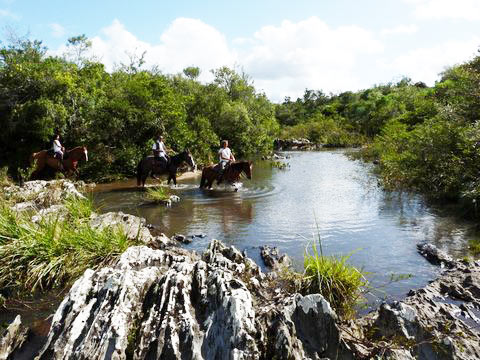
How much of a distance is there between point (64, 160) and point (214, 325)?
16.9 m

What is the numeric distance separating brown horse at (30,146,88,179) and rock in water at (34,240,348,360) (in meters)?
14.8

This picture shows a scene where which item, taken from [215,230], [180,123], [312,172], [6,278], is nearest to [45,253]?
[6,278]

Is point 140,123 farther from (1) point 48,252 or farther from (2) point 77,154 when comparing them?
(1) point 48,252

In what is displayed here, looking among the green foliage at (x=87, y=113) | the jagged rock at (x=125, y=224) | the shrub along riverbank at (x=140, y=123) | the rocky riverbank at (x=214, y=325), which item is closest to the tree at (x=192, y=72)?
the shrub along riverbank at (x=140, y=123)

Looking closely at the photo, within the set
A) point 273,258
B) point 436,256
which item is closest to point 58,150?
point 273,258

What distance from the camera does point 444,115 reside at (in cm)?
1465

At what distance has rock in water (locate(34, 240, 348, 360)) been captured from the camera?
12.9 feet

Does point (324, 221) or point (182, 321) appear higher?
point (182, 321)

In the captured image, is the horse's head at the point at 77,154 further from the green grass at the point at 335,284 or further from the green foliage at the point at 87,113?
the green grass at the point at 335,284

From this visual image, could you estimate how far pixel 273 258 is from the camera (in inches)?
303

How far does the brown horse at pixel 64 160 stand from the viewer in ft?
59.5

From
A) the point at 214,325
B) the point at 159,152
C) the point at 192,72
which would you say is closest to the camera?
the point at 214,325

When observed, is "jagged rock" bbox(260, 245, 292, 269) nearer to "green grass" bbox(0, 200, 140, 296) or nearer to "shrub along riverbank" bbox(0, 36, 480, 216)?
"green grass" bbox(0, 200, 140, 296)

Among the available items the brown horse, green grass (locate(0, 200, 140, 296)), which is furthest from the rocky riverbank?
the brown horse
